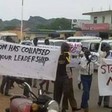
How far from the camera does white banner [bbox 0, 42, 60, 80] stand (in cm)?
940

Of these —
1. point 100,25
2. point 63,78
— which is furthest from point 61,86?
point 100,25

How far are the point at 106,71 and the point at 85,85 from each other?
0.67 metres

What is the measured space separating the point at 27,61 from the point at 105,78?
1816mm

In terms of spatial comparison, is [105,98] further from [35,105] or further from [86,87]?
[35,105]

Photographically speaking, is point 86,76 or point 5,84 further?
point 5,84

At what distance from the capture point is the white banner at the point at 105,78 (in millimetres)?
9305

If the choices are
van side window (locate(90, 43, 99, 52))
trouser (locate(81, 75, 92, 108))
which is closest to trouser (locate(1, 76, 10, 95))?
trouser (locate(81, 75, 92, 108))

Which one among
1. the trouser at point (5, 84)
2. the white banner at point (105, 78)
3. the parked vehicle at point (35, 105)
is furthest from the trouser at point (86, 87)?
the parked vehicle at point (35, 105)

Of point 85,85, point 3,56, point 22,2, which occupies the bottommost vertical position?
point 85,85

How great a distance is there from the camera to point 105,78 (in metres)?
9.32

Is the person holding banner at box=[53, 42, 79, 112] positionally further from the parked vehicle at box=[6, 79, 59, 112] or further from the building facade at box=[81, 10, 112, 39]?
the building facade at box=[81, 10, 112, 39]

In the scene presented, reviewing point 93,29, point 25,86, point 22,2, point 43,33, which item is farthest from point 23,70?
point 43,33

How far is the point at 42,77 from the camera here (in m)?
9.54

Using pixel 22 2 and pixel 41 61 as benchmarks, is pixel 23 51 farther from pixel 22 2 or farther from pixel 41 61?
pixel 22 2
